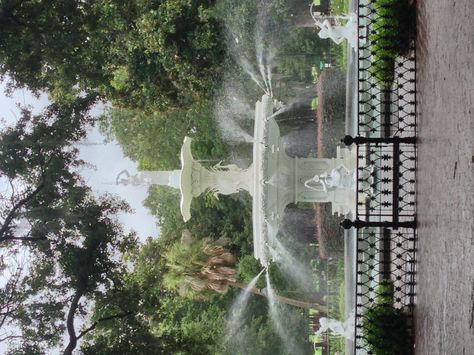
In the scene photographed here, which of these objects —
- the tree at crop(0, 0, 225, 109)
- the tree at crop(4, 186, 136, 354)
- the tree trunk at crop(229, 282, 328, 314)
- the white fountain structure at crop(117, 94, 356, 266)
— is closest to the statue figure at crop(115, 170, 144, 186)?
the white fountain structure at crop(117, 94, 356, 266)

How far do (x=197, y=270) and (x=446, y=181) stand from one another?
54.5 feet

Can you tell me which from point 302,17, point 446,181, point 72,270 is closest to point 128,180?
point 72,270

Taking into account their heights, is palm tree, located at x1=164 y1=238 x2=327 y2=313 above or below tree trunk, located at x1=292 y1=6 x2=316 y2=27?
below

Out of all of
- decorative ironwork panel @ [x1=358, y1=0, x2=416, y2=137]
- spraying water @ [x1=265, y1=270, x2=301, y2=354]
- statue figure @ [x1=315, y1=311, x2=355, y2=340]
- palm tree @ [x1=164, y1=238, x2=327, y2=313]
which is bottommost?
spraying water @ [x1=265, y1=270, x2=301, y2=354]

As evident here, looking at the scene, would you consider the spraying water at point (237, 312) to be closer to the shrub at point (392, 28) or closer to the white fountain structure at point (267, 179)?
the white fountain structure at point (267, 179)

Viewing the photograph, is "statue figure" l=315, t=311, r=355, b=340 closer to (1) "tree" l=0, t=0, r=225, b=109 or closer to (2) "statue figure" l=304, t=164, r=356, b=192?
(2) "statue figure" l=304, t=164, r=356, b=192

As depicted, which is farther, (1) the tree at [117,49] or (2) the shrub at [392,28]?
(1) the tree at [117,49]

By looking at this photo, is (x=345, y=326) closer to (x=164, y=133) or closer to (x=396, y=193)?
(x=396, y=193)

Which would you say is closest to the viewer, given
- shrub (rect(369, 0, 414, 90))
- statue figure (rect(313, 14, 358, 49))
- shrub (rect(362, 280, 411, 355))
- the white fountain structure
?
shrub (rect(362, 280, 411, 355))

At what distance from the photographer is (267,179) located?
51.2 ft

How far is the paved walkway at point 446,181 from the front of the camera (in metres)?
7.18

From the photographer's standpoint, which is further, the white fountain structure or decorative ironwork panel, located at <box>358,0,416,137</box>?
the white fountain structure

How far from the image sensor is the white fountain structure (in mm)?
15625

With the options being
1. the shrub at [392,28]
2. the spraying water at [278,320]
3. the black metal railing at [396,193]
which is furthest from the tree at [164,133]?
the shrub at [392,28]
